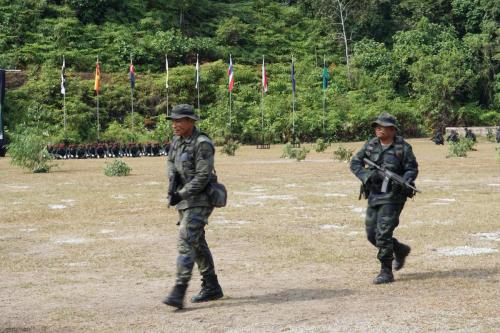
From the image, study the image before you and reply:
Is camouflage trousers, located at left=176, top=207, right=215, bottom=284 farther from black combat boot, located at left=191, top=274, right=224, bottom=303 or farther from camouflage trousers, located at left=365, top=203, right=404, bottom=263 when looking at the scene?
camouflage trousers, located at left=365, top=203, right=404, bottom=263

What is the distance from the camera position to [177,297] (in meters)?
7.02

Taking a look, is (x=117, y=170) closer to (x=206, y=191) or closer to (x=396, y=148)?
(x=396, y=148)

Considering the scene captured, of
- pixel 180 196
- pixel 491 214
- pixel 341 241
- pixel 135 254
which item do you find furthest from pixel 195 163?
pixel 491 214

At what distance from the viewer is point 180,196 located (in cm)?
720

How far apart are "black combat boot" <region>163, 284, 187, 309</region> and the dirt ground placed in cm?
10

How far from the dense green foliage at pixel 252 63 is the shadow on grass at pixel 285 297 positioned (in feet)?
131

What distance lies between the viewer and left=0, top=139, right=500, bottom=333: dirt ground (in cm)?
664

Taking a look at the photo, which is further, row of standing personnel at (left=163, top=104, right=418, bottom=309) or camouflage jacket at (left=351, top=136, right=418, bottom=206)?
A: camouflage jacket at (left=351, top=136, right=418, bottom=206)

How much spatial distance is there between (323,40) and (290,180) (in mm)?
49997

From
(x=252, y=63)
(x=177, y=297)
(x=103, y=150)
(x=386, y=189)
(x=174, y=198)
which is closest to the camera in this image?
(x=177, y=297)

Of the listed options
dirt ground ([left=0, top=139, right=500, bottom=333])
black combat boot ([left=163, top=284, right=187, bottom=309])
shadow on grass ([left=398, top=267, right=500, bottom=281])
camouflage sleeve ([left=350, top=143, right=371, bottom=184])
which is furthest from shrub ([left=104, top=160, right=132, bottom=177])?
black combat boot ([left=163, top=284, right=187, bottom=309])

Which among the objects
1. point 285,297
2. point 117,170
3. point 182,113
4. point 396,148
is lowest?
point 117,170

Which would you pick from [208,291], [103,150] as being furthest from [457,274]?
[103,150]

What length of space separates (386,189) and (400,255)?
87 cm
